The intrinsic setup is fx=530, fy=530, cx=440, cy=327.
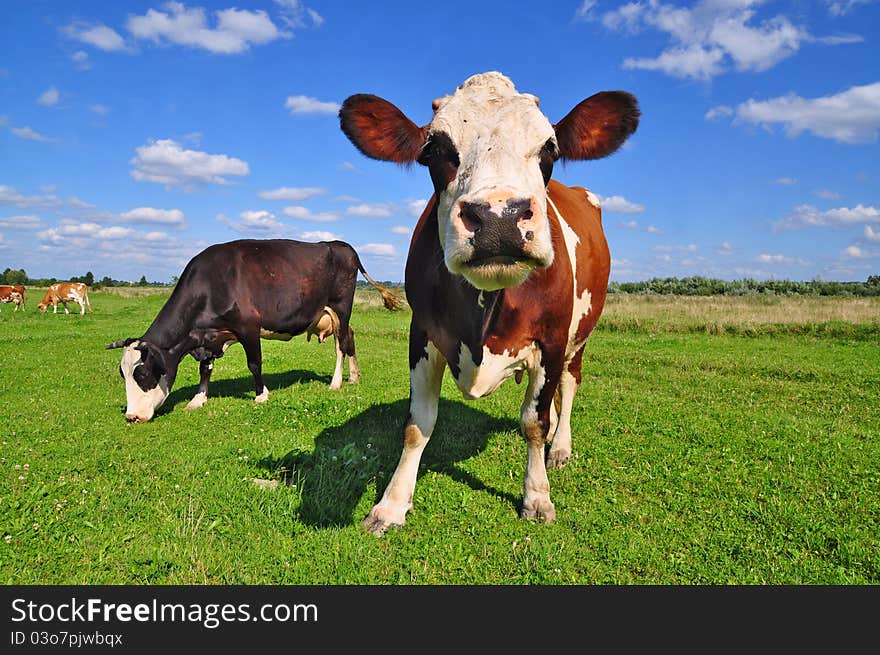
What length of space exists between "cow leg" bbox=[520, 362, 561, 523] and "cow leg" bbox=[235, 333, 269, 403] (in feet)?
18.3

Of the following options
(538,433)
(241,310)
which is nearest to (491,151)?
(538,433)

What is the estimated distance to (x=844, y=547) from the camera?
12.2 feet

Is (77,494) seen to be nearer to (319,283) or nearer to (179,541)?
(179,541)

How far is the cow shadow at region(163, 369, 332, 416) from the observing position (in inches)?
356

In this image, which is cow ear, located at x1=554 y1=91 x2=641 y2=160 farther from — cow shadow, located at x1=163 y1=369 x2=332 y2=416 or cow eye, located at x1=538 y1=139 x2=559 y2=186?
cow shadow, located at x1=163 y1=369 x2=332 y2=416

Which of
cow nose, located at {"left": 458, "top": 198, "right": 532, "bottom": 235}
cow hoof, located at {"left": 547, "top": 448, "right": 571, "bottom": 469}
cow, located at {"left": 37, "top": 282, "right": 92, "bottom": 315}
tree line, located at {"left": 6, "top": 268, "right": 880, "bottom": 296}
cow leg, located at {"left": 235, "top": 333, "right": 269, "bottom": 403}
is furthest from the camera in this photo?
tree line, located at {"left": 6, "top": 268, "right": 880, "bottom": 296}

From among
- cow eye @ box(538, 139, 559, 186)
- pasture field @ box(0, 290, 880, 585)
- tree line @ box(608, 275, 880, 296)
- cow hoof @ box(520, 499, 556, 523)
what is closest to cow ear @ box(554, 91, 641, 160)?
cow eye @ box(538, 139, 559, 186)

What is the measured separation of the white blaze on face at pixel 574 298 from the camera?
490 cm

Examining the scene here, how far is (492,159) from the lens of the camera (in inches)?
116

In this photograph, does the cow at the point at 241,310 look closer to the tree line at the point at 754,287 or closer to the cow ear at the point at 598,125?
the cow ear at the point at 598,125

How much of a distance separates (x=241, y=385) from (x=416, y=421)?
7.00 metres

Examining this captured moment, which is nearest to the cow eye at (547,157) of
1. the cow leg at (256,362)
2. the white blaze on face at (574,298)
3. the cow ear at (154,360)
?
the white blaze on face at (574,298)

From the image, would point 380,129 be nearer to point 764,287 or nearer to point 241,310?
point 241,310

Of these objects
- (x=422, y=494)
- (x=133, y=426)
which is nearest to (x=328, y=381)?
(x=133, y=426)
